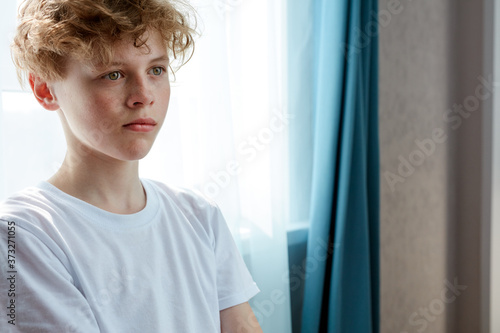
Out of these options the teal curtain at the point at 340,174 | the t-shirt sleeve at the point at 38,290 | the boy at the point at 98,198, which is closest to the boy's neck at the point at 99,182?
the boy at the point at 98,198

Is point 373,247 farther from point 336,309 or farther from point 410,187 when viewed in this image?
point 410,187

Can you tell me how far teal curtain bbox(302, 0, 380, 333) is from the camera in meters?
1.59

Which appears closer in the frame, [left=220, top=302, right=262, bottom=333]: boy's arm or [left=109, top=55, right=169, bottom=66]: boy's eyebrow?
[left=109, top=55, right=169, bottom=66]: boy's eyebrow

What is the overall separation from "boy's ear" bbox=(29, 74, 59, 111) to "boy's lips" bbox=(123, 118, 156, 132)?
0.45 ft

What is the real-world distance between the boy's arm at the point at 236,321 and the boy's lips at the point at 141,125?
423 millimetres

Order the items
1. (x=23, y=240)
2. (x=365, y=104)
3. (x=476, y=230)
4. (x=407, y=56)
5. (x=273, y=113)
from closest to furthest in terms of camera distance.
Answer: (x=23, y=240) → (x=273, y=113) → (x=365, y=104) → (x=407, y=56) → (x=476, y=230)

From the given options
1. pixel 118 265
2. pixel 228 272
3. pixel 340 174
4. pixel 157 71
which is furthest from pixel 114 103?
pixel 340 174

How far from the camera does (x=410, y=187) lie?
2059 mm

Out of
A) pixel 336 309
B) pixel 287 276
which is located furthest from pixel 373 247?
pixel 287 276

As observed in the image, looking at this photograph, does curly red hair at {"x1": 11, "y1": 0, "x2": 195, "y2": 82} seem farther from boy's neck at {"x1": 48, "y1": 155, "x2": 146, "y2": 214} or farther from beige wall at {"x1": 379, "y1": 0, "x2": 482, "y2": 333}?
beige wall at {"x1": 379, "y1": 0, "x2": 482, "y2": 333}

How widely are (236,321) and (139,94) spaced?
50cm

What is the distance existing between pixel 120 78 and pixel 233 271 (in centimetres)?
46

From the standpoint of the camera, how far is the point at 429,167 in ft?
7.02

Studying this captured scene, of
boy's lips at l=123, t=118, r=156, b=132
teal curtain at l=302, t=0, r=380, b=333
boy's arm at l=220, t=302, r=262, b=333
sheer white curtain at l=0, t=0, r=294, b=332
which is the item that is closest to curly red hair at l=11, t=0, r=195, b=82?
boy's lips at l=123, t=118, r=156, b=132
